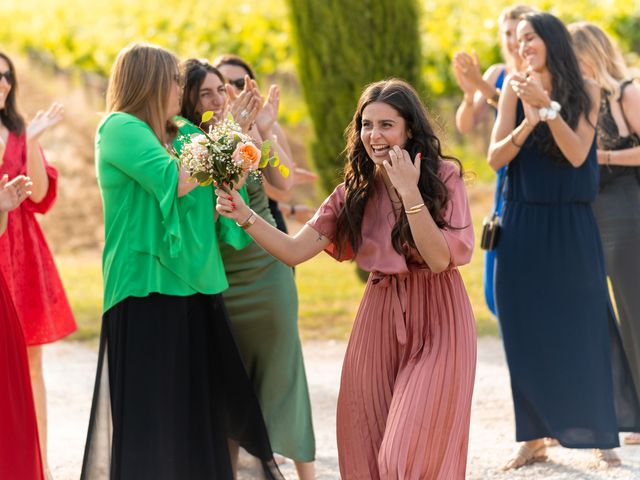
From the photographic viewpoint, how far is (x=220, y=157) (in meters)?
4.37

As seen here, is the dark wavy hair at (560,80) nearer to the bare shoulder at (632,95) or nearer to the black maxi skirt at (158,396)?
the bare shoulder at (632,95)

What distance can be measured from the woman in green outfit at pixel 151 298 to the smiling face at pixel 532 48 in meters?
1.91

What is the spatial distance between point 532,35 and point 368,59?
6.17 metres

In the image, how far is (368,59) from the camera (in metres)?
11.9

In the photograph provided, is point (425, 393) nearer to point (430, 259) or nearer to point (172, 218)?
point (430, 259)

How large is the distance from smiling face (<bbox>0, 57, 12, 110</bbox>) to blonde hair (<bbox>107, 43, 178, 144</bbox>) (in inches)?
37.4

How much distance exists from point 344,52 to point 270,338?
684 cm

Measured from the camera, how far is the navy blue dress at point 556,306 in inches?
231

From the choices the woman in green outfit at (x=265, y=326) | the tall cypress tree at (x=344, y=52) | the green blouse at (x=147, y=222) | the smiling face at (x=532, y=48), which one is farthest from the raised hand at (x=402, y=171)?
the tall cypress tree at (x=344, y=52)

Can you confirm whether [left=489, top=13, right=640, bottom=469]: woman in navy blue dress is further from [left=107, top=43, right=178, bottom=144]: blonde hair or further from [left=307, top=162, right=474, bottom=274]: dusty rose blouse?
[left=107, top=43, right=178, bottom=144]: blonde hair

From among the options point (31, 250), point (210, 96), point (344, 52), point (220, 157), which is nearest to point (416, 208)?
point (220, 157)

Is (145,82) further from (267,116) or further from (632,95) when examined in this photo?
(632,95)

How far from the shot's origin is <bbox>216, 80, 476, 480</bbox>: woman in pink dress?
14.0 feet

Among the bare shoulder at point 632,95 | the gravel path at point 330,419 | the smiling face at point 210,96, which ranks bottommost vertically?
the gravel path at point 330,419
